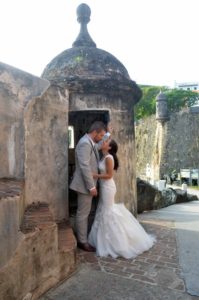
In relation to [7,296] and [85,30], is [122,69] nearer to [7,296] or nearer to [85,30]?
[85,30]

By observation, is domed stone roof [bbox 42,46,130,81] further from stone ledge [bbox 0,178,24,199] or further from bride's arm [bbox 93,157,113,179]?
stone ledge [bbox 0,178,24,199]

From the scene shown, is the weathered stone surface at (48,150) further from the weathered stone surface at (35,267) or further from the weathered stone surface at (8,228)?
the weathered stone surface at (8,228)

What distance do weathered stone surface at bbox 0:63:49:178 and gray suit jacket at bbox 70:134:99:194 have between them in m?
0.82

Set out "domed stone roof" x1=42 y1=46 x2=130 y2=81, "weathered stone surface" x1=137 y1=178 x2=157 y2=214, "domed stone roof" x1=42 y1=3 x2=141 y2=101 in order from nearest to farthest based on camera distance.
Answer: "domed stone roof" x1=42 y1=3 x2=141 y2=101, "domed stone roof" x1=42 y1=46 x2=130 y2=81, "weathered stone surface" x1=137 y1=178 x2=157 y2=214

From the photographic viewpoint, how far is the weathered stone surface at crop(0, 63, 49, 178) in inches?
145

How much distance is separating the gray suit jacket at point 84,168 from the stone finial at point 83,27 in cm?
288

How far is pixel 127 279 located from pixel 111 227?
1021 millimetres

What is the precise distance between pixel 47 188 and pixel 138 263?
1.68 meters

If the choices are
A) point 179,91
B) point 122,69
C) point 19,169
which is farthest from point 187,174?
point 19,169

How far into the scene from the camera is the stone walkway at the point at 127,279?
3051 millimetres

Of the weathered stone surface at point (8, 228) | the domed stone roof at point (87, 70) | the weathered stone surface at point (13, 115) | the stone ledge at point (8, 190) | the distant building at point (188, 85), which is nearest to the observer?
the weathered stone surface at point (8, 228)

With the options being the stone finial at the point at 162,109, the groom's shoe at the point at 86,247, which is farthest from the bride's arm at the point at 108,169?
the stone finial at the point at 162,109

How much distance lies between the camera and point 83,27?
6535 millimetres

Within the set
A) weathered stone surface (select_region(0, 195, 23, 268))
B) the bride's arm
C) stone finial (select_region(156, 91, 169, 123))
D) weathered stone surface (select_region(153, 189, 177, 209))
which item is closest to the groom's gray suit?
the bride's arm
